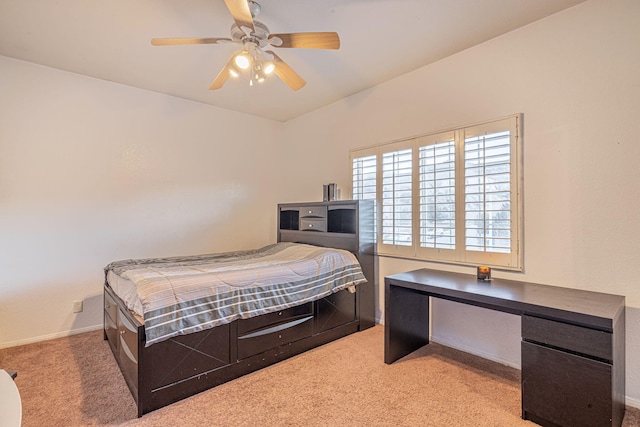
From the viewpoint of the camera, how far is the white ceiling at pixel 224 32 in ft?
6.81

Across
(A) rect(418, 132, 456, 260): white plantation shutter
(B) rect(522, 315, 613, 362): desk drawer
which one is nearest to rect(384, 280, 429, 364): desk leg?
(A) rect(418, 132, 456, 260): white plantation shutter

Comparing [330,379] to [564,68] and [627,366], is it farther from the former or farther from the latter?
[564,68]

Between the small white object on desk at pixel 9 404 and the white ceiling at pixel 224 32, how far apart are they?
2.18 m

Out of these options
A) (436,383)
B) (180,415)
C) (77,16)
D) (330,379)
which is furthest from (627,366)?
(77,16)

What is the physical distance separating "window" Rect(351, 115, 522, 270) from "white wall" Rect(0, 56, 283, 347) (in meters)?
2.15

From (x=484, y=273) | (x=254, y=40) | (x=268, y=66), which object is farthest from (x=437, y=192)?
(x=254, y=40)

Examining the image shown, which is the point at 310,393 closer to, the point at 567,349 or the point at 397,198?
the point at 567,349

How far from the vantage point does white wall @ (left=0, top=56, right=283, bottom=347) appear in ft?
9.27

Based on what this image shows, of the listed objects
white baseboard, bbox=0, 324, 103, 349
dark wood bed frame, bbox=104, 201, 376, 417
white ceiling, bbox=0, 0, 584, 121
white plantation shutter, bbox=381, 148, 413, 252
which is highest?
white ceiling, bbox=0, 0, 584, 121

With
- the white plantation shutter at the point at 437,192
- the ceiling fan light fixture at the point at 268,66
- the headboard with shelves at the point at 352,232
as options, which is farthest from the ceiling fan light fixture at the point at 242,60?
the white plantation shutter at the point at 437,192

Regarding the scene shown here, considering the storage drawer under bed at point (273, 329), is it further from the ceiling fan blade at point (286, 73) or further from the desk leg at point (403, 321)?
the ceiling fan blade at point (286, 73)

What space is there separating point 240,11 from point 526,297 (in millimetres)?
2336

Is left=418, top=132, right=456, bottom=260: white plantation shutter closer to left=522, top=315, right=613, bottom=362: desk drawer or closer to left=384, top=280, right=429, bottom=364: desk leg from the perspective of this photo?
left=384, top=280, right=429, bottom=364: desk leg

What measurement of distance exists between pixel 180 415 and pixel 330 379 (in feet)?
3.23
